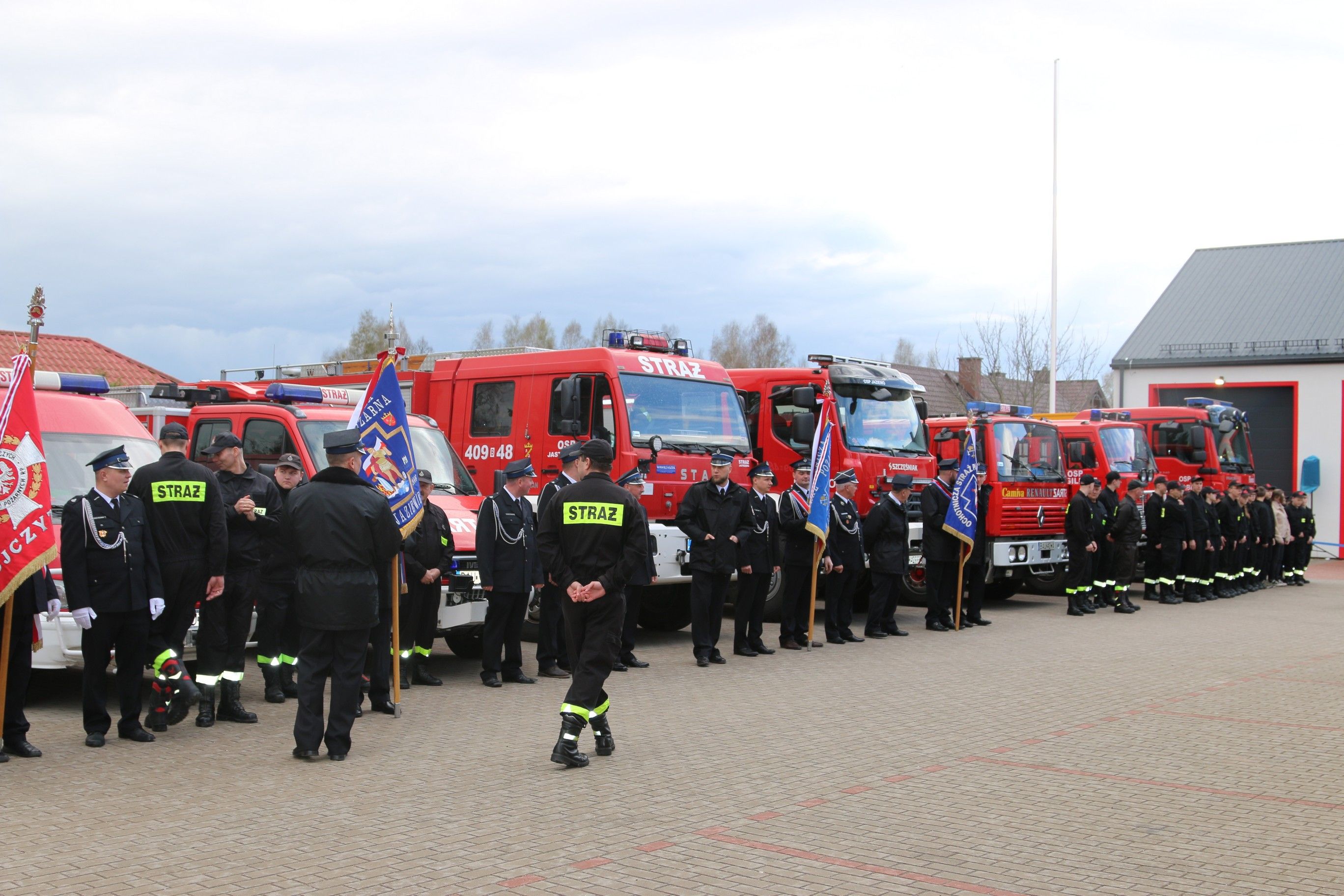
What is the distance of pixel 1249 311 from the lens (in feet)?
118

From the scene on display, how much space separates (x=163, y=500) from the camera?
8.19m

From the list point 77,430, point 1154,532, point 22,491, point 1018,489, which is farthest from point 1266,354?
point 22,491

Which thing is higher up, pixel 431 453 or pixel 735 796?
pixel 431 453

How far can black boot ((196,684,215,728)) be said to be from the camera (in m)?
8.47

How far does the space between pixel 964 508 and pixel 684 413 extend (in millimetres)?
3699

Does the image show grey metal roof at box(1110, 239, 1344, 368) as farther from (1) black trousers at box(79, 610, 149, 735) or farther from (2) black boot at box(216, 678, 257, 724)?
(1) black trousers at box(79, 610, 149, 735)

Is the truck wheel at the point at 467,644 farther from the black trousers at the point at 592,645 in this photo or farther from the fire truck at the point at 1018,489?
the fire truck at the point at 1018,489

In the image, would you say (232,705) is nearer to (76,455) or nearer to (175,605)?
(175,605)

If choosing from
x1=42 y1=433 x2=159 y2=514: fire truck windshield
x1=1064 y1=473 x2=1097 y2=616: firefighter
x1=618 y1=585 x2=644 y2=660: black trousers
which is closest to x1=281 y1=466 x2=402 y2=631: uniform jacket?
x1=42 y1=433 x2=159 y2=514: fire truck windshield

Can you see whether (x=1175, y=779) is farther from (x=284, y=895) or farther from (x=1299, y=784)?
(x=284, y=895)

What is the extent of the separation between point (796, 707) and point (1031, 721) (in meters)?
1.68

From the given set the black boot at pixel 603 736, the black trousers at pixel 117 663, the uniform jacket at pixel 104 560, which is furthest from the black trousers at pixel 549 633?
the uniform jacket at pixel 104 560

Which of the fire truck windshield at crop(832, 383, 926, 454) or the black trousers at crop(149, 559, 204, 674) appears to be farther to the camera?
the fire truck windshield at crop(832, 383, 926, 454)

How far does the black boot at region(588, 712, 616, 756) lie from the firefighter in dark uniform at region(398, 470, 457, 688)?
Result: 2667mm
